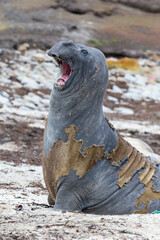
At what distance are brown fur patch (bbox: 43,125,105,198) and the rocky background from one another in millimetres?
409

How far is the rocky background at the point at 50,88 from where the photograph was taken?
12.9ft

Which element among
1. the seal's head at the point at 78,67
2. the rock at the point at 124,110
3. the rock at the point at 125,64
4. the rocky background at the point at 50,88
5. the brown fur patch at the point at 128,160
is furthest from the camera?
the rock at the point at 125,64

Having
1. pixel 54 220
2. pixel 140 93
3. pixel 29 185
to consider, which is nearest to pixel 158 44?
pixel 140 93

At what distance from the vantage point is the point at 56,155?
4910 millimetres

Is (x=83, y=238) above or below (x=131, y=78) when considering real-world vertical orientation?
above

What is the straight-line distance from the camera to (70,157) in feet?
16.0

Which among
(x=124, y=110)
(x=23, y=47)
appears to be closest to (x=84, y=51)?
(x=124, y=110)

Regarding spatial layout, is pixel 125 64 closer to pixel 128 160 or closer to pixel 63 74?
pixel 128 160

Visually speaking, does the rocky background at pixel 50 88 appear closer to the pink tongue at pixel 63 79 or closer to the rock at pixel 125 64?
the rock at pixel 125 64

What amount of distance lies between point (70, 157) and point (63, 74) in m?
0.82

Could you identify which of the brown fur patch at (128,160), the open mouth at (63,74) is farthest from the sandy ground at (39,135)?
the open mouth at (63,74)

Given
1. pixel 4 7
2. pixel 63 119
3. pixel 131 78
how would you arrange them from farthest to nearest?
1. pixel 4 7
2. pixel 131 78
3. pixel 63 119

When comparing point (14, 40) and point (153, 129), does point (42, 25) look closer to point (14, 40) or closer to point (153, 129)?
point (14, 40)

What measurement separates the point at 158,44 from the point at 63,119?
758 inches
